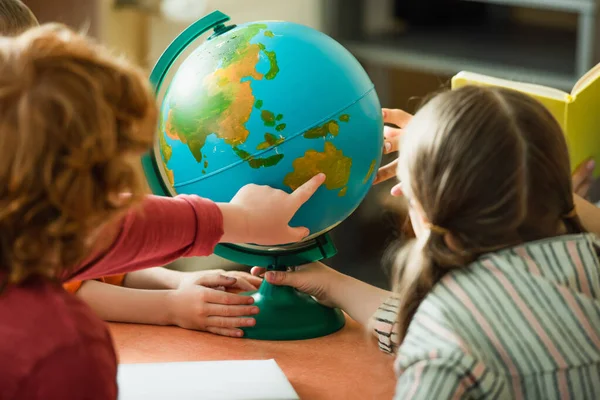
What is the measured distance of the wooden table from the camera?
4.17ft

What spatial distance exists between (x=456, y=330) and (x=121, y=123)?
0.41 metres

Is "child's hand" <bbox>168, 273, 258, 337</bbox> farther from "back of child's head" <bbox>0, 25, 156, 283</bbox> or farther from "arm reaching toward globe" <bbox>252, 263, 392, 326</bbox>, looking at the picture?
"back of child's head" <bbox>0, 25, 156, 283</bbox>

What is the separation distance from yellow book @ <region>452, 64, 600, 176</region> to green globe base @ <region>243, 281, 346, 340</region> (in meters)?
0.39

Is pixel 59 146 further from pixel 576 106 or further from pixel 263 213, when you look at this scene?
pixel 576 106

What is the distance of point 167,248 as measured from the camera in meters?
1.18

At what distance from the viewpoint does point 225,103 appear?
4.19ft

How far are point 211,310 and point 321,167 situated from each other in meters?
0.30

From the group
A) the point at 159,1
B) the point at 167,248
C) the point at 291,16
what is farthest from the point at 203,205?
the point at 291,16

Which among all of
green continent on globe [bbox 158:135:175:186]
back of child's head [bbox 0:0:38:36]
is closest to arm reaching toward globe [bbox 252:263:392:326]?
green continent on globe [bbox 158:135:175:186]

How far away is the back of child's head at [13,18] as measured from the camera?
4.95ft

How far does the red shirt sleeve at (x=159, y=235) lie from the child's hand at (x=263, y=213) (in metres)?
0.02

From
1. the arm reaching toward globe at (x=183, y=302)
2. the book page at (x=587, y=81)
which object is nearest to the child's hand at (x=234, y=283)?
the arm reaching toward globe at (x=183, y=302)

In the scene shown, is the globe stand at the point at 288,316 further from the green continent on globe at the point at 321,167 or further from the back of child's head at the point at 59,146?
the back of child's head at the point at 59,146

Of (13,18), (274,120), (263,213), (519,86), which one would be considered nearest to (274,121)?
(274,120)
